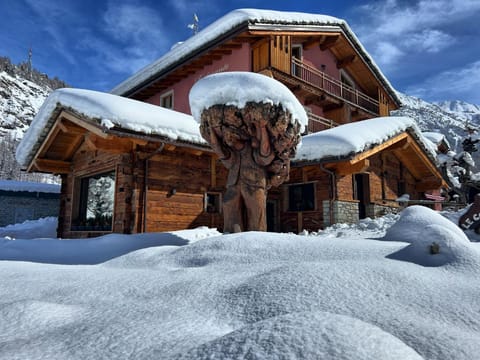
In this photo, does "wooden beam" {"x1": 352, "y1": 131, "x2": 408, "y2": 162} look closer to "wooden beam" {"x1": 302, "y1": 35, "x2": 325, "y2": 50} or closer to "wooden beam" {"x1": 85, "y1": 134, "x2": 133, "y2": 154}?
"wooden beam" {"x1": 85, "y1": 134, "x2": 133, "y2": 154}

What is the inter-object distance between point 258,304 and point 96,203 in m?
10.1

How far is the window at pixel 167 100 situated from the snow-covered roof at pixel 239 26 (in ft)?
3.81

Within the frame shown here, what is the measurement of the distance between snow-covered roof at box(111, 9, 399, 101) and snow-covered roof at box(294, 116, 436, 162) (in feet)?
16.5

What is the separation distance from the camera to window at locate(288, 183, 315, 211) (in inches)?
455

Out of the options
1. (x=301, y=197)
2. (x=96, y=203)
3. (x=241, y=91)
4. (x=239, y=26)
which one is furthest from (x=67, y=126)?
(x=301, y=197)

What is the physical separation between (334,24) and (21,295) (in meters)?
15.9

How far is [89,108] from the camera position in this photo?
24.0 feet

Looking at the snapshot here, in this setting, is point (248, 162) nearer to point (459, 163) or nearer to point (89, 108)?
point (89, 108)

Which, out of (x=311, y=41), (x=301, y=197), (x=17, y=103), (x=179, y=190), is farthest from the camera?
(x=17, y=103)

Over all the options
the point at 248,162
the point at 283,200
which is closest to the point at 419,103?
the point at 283,200

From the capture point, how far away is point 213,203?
1006 cm

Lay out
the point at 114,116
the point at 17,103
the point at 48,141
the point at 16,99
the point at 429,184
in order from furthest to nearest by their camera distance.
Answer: the point at 16,99
the point at 17,103
the point at 429,184
the point at 48,141
the point at 114,116

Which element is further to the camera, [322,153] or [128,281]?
[322,153]

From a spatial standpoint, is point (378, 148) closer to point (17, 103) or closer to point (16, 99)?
point (17, 103)
